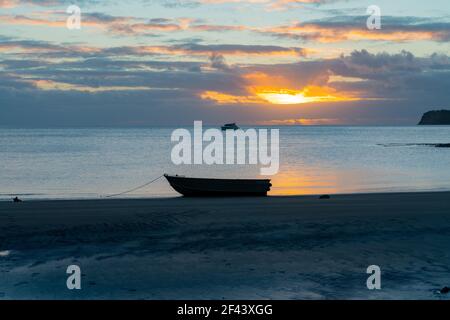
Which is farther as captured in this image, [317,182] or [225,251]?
[317,182]

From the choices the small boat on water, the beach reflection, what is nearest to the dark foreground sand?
the small boat on water

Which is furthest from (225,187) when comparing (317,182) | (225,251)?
(317,182)

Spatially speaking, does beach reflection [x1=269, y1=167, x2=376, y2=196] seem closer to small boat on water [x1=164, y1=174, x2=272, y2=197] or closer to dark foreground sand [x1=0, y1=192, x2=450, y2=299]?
small boat on water [x1=164, y1=174, x2=272, y2=197]

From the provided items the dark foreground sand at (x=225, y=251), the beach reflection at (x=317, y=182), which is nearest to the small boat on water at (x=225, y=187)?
the beach reflection at (x=317, y=182)

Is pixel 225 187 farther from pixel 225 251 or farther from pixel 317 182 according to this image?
pixel 317 182

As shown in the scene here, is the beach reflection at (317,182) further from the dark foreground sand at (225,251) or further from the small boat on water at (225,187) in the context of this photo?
the dark foreground sand at (225,251)

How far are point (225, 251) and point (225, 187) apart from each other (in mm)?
15559

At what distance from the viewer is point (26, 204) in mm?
25156

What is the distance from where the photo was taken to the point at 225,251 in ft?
48.9

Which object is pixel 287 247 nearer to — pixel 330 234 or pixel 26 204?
pixel 330 234

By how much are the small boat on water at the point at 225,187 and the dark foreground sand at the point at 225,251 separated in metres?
7.31
